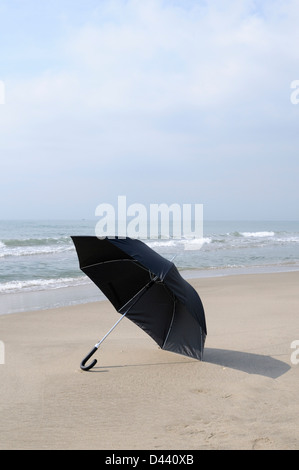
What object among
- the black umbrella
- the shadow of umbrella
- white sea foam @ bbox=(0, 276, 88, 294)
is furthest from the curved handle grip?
white sea foam @ bbox=(0, 276, 88, 294)

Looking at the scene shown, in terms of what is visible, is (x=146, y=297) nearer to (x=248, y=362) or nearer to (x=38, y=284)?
(x=248, y=362)

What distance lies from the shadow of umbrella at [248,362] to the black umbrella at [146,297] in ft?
1.65

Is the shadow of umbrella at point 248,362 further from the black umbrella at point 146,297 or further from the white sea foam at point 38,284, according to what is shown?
the white sea foam at point 38,284

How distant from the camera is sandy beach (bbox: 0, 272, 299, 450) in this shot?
125 inches

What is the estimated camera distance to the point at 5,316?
25.3ft

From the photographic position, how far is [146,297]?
188 inches

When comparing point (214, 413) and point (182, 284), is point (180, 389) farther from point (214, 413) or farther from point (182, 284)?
point (182, 284)

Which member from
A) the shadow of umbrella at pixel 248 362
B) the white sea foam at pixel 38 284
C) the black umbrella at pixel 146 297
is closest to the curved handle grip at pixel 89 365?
the black umbrella at pixel 146 297

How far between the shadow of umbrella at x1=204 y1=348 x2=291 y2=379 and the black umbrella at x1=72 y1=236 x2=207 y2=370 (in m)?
0.50

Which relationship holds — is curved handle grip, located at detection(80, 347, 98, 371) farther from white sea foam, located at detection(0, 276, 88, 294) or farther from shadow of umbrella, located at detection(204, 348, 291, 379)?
white sea foam, located at detection(0, 276, 88, 294)

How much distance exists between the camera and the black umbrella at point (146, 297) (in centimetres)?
456

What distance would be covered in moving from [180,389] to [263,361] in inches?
51.8
